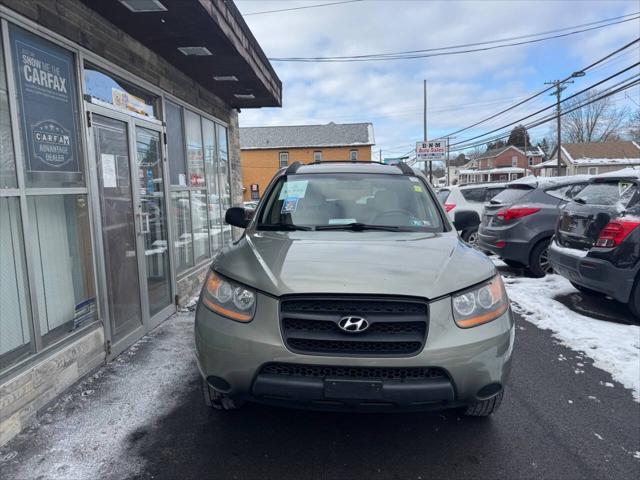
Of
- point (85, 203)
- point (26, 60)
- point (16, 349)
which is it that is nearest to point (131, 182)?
point (85, 203)

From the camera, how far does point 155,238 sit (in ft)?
17.4

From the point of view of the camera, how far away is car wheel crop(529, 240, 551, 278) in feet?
24.2

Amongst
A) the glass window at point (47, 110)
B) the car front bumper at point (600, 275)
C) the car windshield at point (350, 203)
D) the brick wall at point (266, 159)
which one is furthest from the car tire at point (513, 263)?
the brick wall at point (266, 159)

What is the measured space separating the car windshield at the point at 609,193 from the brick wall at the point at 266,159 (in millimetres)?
36785

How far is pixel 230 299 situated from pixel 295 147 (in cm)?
4120

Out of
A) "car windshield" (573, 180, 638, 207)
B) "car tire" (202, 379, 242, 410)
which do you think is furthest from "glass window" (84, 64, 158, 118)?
"car windshield" (573, 180, 638, 207)

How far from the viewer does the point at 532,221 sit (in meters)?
7.36

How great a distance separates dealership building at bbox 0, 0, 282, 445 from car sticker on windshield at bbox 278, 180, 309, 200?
167cm

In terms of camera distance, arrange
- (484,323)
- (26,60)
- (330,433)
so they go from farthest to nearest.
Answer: (26,60) < (330,433) < (484,323)

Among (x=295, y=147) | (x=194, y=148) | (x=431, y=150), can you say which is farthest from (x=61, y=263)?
(x=295, y=147)

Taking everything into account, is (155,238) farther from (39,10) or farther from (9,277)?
(39,10)

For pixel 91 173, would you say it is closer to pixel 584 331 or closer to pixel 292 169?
pixel 292 169

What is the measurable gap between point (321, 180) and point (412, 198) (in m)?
A: 0.80

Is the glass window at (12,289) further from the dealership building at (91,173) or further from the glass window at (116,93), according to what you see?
the glass window at (116,93)
